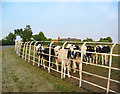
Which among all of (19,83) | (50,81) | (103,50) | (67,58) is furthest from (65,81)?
(103,50)

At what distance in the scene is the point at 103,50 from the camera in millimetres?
8688

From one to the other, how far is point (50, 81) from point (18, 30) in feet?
105

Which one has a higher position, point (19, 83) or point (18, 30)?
point (18, 30)

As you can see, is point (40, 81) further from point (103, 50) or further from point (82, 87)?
point (103, 50)

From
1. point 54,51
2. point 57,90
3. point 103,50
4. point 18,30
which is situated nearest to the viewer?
point 57,90

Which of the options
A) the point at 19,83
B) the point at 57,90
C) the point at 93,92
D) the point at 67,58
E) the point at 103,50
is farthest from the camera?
the point at 103,50

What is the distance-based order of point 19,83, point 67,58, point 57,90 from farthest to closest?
point 67,58 < point 19,83 < point 57,90

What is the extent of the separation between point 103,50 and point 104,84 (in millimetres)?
4874

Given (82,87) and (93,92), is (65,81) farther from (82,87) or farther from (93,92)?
(93,92)

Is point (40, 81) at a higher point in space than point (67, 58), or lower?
lower

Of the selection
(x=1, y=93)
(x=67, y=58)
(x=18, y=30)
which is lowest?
(x=1, y=93)

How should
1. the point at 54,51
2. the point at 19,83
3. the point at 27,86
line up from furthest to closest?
the point at 54,51, the point at 19,83, the point at 27,86

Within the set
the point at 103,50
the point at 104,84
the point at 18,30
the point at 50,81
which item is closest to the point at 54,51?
the point at 50,81

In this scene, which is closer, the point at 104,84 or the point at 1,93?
the point at 1,93
